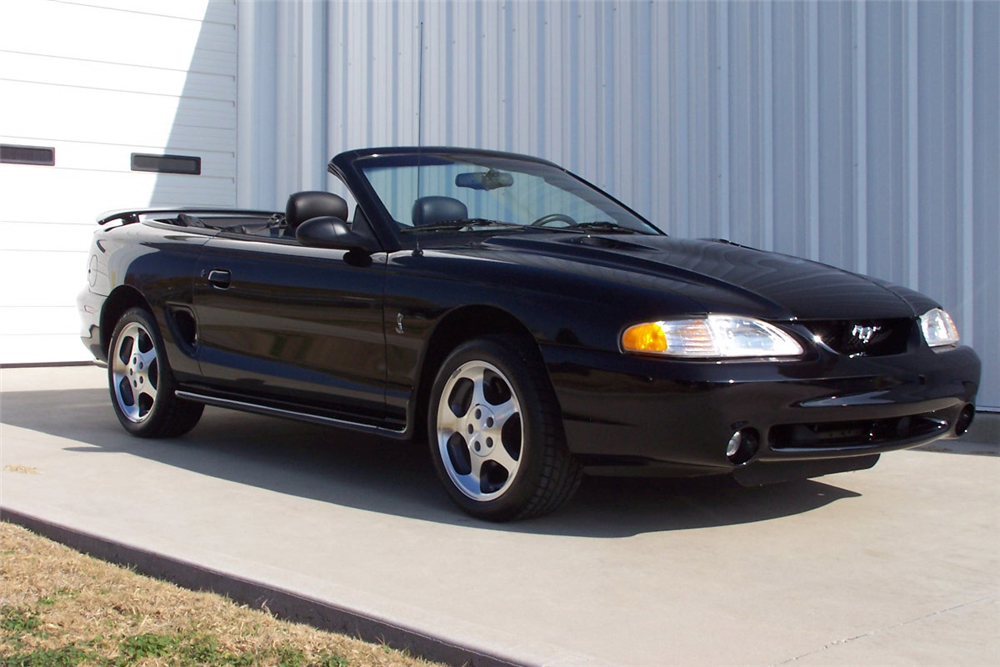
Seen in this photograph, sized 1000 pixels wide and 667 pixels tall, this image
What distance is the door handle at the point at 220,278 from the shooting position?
5.83m

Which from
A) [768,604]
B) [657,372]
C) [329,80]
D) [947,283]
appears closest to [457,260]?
[657,372]

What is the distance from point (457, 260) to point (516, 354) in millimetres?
534

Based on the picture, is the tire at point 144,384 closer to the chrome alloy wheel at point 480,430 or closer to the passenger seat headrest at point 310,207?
the passenger seat headrest at point 310,207

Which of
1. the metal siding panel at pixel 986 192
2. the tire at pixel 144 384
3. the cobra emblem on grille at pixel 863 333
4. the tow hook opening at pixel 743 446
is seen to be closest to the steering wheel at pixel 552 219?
the cobra emblem on grille at pixel 863 333

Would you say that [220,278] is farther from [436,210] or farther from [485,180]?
[485,180]

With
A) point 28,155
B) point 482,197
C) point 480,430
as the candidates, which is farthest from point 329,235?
point 28,155

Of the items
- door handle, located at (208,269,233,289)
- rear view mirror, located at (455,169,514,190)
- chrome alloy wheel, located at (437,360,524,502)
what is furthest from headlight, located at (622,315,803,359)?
door handle, located at (208,269,233,289)

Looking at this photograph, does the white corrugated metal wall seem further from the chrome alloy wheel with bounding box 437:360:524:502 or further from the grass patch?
the grass patch

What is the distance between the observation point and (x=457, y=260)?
192 inches

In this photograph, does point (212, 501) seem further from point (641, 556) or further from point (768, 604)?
point (768, 604)

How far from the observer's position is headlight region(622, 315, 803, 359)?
421cm

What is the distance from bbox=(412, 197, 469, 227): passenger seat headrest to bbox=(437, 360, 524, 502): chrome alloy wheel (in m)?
0.85

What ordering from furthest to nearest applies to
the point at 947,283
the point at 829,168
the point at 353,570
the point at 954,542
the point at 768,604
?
the point at 829,168 → the point at 947,283 → the point at 954,542 → the point at 353,570 → the point at 768,604

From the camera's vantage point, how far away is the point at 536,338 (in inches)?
177
